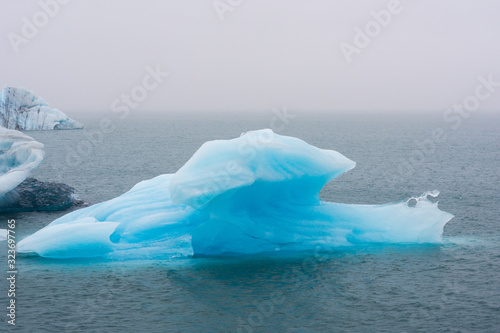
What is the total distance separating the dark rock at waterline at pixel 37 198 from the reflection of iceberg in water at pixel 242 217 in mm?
8391

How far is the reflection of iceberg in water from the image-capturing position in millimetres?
23797

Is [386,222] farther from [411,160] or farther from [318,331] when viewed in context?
[411,160]

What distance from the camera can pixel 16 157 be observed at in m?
32.6

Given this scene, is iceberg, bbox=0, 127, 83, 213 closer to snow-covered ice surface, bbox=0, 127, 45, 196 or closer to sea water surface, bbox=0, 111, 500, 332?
snow-covered ice surface, bbox=0, 127, 45, 196

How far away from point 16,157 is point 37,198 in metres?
2.95

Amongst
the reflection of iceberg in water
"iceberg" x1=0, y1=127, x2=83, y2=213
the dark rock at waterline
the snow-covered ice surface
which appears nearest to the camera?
the reflection of iceberg in water

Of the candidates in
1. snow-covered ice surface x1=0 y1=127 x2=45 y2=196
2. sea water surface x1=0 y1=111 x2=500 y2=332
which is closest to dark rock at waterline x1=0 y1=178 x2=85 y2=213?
sea water surface x1=0 y1=111 x2=500 y2=332

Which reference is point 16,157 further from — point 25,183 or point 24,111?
point 24,111

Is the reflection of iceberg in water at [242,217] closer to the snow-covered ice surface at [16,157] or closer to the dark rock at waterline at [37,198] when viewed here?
the snow-covered ice surface at [16,157]

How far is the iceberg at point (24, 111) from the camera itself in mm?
83750

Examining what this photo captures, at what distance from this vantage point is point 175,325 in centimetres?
1764

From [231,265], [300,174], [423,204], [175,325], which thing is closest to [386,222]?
[423,204]

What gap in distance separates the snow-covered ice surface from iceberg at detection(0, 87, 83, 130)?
179 ft

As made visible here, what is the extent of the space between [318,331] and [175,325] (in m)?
4.54
